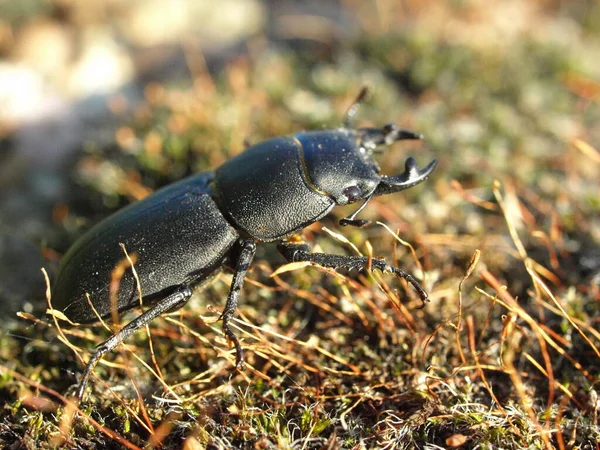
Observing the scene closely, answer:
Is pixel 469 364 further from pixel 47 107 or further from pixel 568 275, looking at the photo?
pixel 47 107

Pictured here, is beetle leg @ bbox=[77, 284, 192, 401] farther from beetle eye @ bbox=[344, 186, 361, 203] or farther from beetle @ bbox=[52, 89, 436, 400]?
beetle eye @ bbox=[344, 186, 361, 203]

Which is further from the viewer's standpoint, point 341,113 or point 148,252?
point 341,113

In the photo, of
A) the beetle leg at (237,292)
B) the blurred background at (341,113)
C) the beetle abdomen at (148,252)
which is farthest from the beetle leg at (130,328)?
the blurred background at (341,113)

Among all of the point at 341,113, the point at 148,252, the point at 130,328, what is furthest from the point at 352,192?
the point at 341,113

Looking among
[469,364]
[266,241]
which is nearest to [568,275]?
[469,364]

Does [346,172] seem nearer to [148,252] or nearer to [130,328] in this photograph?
[148,252]

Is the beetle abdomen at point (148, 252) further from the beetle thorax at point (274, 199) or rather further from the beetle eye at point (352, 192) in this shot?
the beetle eye at point (352, 192)
